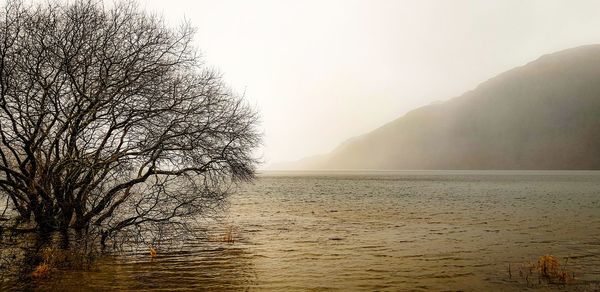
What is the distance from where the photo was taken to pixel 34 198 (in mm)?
16719

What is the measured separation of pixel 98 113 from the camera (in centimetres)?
1766

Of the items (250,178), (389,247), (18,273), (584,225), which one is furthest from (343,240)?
(584,225)

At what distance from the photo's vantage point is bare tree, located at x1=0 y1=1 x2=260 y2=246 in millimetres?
15617

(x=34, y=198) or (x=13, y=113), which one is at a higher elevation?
(x=13, y=113)

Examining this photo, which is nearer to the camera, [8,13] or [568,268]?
[568,268]

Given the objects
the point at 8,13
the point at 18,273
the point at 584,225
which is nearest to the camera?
the point at 18,273

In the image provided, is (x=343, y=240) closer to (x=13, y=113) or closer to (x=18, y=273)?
(x=18, y=273)

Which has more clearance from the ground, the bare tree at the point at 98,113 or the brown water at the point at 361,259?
the bare tree at the point at 98,113

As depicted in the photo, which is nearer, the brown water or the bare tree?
the brown water

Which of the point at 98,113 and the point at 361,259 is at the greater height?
the point at 98,113

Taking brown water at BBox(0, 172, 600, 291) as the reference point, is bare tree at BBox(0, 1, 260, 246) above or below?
above

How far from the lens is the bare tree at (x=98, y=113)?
1562cm

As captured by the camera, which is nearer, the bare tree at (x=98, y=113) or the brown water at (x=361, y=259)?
the brown water at (x=361, y=259)

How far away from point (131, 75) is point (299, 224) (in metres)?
15.9
